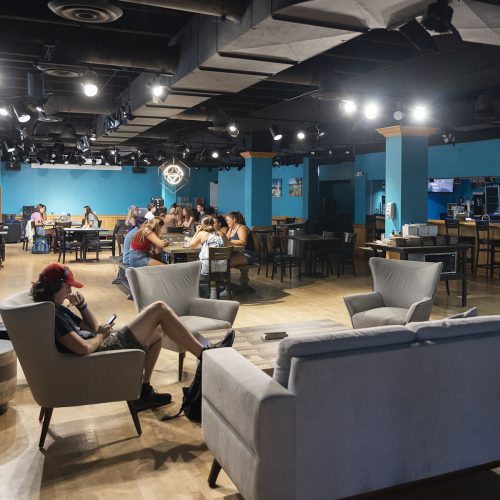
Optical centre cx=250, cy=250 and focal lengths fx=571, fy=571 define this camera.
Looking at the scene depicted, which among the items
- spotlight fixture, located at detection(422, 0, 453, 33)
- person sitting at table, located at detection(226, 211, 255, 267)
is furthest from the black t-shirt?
person sitting at table, located at detection(226, 211, 255, 267)

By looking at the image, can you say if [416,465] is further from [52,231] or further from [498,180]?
[52,231]

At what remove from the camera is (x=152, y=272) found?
5.30 m

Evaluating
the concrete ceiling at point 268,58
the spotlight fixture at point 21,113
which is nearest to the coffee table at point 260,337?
the concrete ceiling at point 268,58

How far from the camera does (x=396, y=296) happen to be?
5770 millimetres

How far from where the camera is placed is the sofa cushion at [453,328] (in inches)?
116

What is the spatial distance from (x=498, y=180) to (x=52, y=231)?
1235cm

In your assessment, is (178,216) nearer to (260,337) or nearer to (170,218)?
(170,218)

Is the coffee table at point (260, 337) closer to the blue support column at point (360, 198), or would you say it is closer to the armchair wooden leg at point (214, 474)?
the armchair wooden leg at point (214, 474)

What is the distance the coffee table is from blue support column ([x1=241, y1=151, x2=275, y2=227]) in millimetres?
9992

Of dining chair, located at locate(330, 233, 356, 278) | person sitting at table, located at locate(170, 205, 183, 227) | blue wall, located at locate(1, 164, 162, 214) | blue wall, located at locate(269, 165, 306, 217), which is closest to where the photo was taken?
dining chair, located at locate(330, 233, 356, 278)

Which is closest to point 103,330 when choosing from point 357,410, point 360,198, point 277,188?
point 357,410

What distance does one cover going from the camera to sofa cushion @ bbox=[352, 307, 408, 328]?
523 centimetres

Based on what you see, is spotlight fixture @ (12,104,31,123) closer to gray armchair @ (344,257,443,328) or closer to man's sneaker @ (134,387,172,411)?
gray armchair @ (344,257,443,328)

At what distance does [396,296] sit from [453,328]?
279 centimetres
